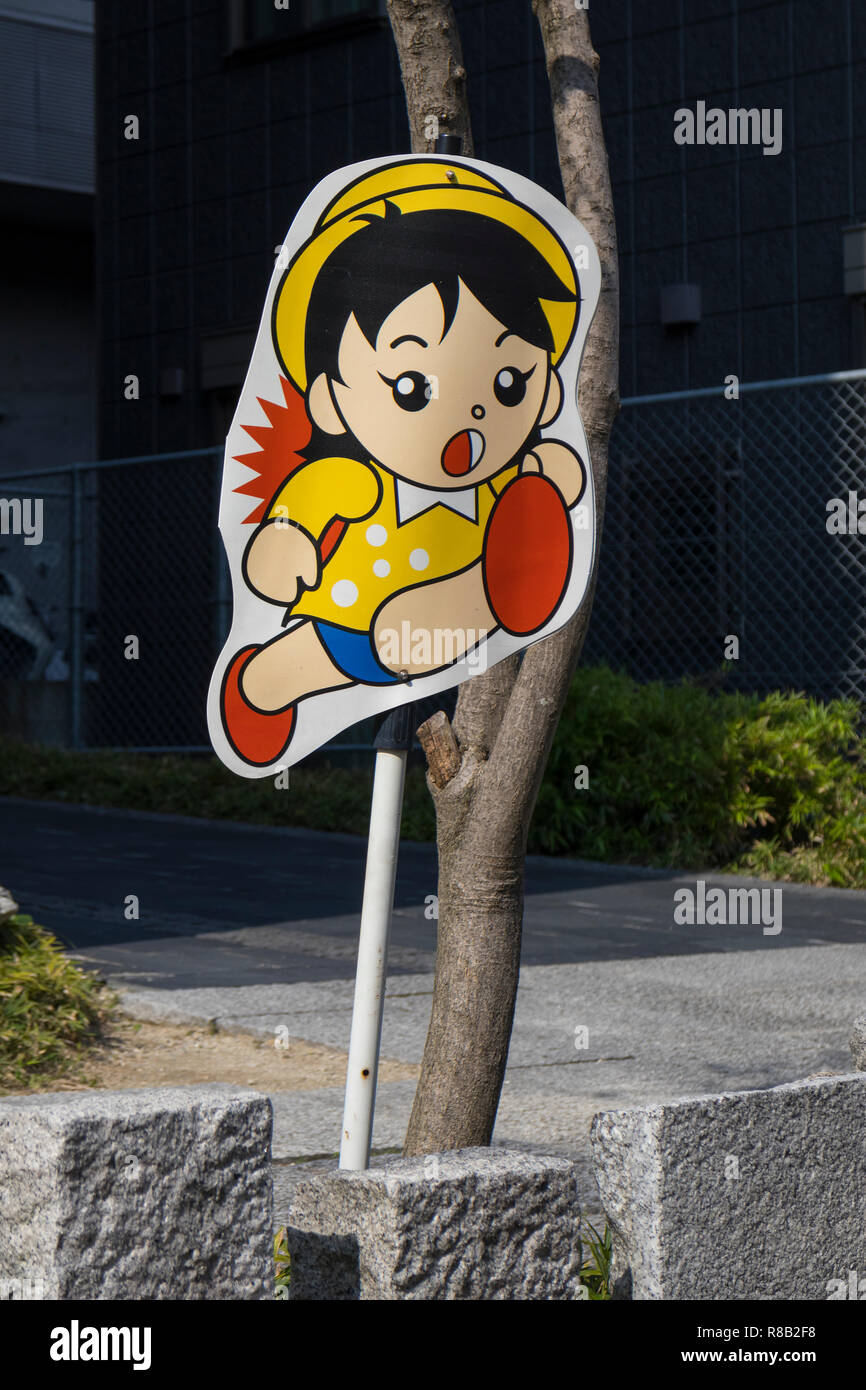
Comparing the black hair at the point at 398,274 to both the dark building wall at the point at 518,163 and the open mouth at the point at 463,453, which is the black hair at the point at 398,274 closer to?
the open mouth at the point at 463,453

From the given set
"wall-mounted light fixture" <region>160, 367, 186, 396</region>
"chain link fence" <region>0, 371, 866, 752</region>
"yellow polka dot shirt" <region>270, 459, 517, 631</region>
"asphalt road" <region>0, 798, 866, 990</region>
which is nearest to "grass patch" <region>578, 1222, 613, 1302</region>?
"yellow polka dot shirt" <region>270, 459, 517, 631</region>

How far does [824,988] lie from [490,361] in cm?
415

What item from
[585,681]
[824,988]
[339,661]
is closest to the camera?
[339,661]

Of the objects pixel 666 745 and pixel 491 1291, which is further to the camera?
pixel 666 745

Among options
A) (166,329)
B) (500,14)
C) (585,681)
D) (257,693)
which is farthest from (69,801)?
(257,693)

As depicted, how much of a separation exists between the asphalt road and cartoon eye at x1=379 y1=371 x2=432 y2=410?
3794 mm

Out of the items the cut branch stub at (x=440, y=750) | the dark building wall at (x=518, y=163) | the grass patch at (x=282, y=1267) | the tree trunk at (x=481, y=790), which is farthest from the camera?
the dark building wall at (x=518, y=163)

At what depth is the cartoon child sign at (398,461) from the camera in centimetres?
299

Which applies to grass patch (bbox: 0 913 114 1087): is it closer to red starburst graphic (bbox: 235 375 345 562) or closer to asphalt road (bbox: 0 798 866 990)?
asphalt road (bbox: 0 798 866 990)

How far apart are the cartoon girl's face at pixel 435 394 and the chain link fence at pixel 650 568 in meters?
7.61

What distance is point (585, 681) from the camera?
414 inches

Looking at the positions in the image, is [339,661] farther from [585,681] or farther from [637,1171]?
[585,681]

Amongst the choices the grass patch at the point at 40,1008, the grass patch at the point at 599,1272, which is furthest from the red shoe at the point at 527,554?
the grass patch at the point at 40,1008

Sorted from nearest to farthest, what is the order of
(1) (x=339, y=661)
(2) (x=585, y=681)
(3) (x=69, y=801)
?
(1) (x=339, y=661) → (2) (x=585, y=681) → (3) (x=69, y=801)
